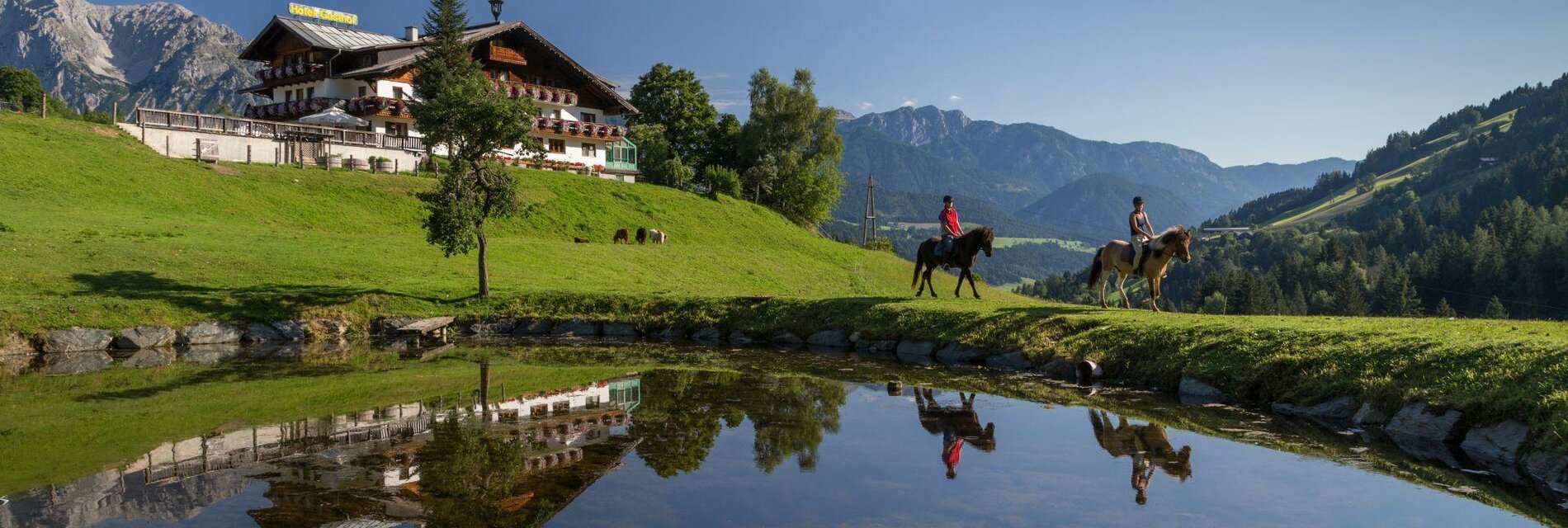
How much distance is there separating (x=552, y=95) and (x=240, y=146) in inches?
1152

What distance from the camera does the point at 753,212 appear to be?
76.1m

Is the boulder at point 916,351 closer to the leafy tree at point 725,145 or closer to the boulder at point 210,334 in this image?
the boulder at point 210,334

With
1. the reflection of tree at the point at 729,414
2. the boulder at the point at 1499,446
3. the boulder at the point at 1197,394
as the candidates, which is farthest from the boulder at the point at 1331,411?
the reflection of tree at the point at 729,414

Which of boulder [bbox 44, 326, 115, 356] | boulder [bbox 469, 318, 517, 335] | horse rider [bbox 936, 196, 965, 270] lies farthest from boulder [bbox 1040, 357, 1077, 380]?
boulder [bbox 44, 326, 115, 356]

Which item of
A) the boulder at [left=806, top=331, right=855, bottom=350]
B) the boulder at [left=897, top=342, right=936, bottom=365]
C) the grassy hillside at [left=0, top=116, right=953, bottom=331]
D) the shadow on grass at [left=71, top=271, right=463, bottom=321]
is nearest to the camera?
the boulder at [left=897, top=342, right=936, bottom=365]

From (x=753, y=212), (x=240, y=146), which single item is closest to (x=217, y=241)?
(x=240, y=146)

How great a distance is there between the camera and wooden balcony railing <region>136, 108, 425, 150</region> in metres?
53.7

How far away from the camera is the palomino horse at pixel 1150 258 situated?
25.7m

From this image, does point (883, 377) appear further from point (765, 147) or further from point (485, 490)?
point (765, 147)

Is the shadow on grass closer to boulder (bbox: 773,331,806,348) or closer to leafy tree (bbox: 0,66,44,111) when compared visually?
boulder (bbox: 773,331,806,348)

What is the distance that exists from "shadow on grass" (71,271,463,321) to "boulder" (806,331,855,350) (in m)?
14.5

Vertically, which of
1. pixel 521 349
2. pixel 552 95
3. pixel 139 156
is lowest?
pixel 521 349

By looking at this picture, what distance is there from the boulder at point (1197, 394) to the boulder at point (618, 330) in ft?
57.7

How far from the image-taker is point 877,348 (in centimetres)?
2784
